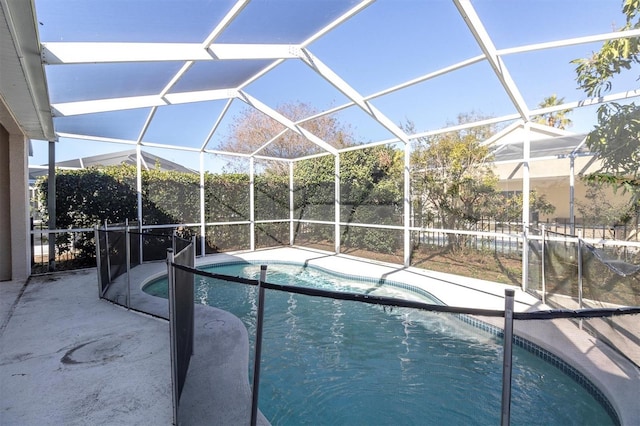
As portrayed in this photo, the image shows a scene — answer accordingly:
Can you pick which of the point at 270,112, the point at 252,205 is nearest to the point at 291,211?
the point at 252,205

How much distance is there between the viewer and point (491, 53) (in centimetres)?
495

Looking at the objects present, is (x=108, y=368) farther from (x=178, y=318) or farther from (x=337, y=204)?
(x=337, y=204)

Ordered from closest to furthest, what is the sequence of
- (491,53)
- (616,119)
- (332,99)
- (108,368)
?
1. (108,368)
2. (491,53)
3. (616,119)
4. (332,99)

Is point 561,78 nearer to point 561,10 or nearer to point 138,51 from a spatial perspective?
point 561,10

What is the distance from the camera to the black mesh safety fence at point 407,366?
2.13 meters

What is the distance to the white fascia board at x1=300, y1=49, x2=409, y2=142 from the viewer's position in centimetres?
607

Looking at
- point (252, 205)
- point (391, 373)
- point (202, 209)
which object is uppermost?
point (252, 205)

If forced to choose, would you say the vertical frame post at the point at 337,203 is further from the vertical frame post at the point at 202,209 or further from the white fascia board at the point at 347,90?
the vertical frame post at the point at 202,209

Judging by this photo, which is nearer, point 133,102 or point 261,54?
point 261,54

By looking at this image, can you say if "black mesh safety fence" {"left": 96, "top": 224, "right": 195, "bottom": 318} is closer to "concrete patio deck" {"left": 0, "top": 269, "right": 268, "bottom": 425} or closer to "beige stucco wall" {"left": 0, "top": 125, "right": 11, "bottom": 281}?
"concrete patio deck" {"left": 0, "top": 269, "right": 268, "bottom": 425}

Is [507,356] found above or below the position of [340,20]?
below

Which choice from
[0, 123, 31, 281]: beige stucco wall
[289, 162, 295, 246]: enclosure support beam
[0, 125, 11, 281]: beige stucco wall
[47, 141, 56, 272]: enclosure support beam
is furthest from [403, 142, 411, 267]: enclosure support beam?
[0, 125, 11, 281]: beige stucco wall

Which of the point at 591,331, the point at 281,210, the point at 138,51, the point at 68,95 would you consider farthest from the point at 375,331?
the point at 281,210

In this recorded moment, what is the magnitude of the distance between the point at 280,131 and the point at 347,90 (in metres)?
11.3
